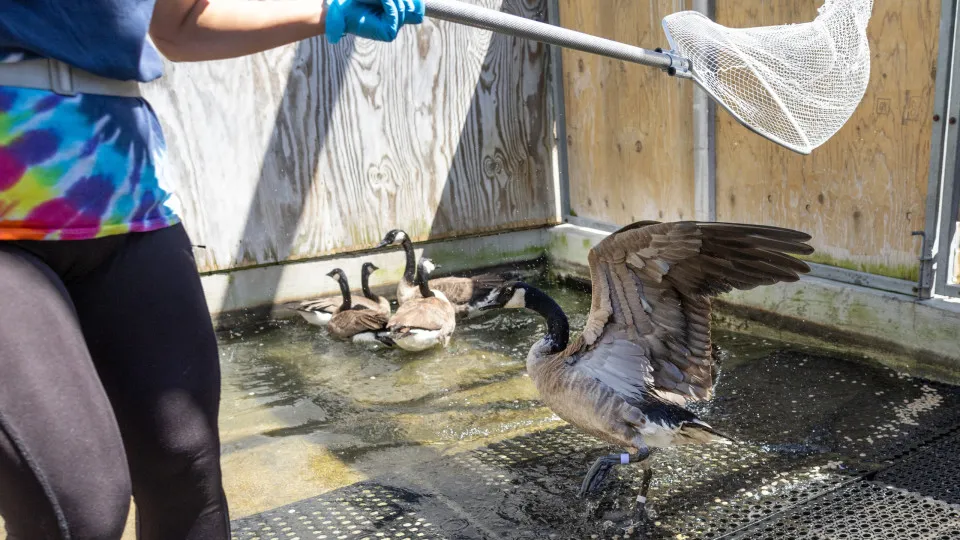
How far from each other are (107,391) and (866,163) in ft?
14.9

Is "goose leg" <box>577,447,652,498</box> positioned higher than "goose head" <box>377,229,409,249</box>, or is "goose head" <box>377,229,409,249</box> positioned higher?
"goose head" <box>377,229,409,249</box>

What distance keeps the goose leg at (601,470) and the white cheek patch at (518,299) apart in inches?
46.0

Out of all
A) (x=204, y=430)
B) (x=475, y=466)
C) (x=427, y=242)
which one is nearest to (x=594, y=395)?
(x=475, y=466)

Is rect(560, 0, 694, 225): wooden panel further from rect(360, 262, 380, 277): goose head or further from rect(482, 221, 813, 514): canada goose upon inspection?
rect(482, 221, 813, 514): canada goose

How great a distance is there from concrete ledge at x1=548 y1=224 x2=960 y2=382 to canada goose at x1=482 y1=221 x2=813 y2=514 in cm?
140

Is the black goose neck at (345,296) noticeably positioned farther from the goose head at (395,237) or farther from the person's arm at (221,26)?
the person's arm at (221,26)

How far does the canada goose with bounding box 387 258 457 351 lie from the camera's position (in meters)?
5.55

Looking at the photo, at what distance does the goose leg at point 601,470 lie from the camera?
133 inches

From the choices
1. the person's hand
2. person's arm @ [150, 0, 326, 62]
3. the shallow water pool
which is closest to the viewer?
person's arm @ [150, 0, 326, 62]

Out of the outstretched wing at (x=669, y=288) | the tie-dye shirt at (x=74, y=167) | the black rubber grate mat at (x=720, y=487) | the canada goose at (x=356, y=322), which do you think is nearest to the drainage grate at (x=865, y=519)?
the black rubber grate mat at (x=720, y=487)

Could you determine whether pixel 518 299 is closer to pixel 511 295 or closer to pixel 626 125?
pixel 511 295

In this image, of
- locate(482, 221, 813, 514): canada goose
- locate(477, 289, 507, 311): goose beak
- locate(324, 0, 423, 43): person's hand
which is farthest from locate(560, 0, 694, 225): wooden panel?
locate(324, 0, 423, 43): person's hand

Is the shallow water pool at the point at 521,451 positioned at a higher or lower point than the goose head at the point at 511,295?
lower

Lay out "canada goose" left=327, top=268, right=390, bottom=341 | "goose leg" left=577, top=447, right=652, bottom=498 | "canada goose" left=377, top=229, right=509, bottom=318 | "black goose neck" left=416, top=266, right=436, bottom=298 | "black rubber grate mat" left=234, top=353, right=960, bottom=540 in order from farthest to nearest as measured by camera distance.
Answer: "canada goose" left=377, top=229, right=509, bottom=318
"black goose neck" left=416, top=266, right=436, bottom=298
"canada goose" left=327, top=268, right=390, bottom=341
"goose leg" left=577, top=447, right=652, bottom=498
"black rubber grate mat" left=234, top=353, right=960, bottom=540
